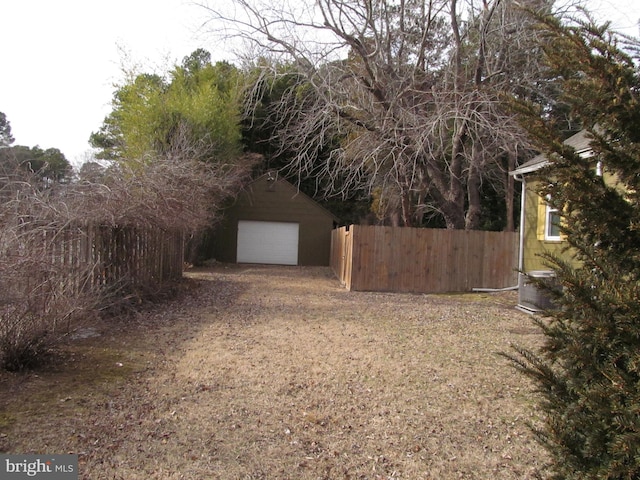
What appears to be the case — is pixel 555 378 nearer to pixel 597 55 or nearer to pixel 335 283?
pixel 597 55

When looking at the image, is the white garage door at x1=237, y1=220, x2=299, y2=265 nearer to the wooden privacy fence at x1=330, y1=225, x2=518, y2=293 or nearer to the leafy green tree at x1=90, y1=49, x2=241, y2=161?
the leafy green tree at x1=90, y1=49, x2=241, y2=161

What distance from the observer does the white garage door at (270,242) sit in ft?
73.8

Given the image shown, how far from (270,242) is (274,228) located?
2.18ft

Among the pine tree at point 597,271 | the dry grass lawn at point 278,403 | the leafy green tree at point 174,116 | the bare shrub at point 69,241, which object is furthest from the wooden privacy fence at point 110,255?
the pine tree at point 597,271

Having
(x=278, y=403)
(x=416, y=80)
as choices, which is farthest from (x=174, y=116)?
(x=278, y=403)

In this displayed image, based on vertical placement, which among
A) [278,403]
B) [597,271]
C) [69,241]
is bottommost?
[278,403]

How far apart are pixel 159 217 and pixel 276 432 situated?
6468 mm

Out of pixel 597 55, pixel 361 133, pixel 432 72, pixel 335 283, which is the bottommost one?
pixel 335 283

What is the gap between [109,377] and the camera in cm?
502

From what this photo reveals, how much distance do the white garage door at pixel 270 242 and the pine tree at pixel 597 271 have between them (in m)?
20.4

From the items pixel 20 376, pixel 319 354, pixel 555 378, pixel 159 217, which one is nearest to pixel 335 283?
pixel 159 217

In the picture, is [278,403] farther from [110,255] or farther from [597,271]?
[110,255]

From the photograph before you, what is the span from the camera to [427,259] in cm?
1291

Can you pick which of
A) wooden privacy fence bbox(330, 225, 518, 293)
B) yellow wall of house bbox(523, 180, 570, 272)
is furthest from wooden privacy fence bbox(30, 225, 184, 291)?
yellow wall of house bbox(523, 180, 570, 272)
